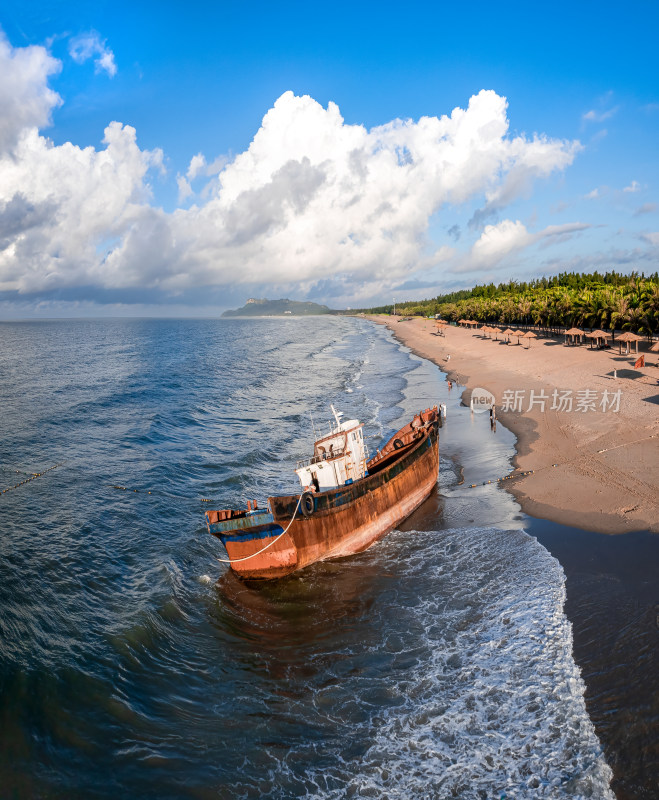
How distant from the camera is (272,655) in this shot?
1338cm

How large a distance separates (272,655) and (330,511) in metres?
5.80

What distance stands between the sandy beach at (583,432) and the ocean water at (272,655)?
2247mm

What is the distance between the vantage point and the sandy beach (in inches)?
782

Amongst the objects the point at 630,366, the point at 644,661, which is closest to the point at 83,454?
the point at 644,661

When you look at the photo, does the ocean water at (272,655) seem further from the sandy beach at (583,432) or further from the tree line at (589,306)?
the tree line at (589,306)

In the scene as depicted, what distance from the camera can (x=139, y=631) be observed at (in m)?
14.6

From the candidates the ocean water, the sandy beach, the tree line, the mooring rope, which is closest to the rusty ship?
the ocean water

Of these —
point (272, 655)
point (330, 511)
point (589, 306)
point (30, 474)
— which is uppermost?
point (589, 306)

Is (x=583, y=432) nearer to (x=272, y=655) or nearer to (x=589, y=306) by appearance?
(x=272, y=655)

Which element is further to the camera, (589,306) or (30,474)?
(589,306)

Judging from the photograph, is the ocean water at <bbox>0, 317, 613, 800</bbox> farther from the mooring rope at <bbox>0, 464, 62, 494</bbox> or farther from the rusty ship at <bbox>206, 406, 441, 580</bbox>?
the rusty ship at <bbox>206, 406, 441, 580</bbox>

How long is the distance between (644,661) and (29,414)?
4696 centimetres

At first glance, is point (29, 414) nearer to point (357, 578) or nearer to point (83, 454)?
point (83, 454)

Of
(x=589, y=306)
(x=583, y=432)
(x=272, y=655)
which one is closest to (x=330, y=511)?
(x=272, y=655)
